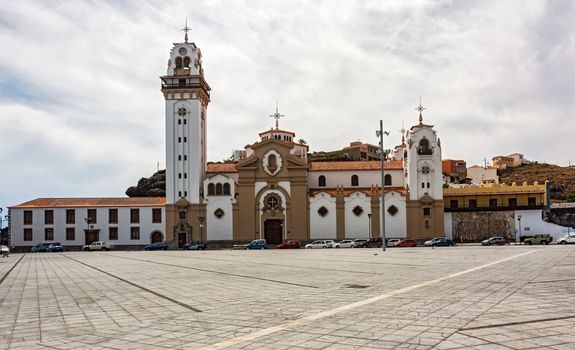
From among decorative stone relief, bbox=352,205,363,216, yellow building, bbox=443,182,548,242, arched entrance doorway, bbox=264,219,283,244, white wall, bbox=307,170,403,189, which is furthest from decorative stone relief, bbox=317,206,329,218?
yellow building, bbox=443,182,548,242

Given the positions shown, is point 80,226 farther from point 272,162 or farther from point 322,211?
point 322,211

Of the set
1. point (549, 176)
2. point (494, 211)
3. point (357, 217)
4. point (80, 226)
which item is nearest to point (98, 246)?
point (80, 226)

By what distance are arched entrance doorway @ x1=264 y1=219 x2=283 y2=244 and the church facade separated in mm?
122

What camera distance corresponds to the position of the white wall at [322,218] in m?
64.6

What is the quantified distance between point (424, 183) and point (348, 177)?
10058mm

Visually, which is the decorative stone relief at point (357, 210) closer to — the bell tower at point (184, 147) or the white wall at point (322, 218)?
the white wall at point (322, 218)

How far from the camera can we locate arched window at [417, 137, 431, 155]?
216ft

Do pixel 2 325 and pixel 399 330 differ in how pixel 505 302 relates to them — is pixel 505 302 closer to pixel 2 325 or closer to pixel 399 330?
pixel 399 330

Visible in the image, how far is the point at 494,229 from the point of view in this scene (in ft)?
216

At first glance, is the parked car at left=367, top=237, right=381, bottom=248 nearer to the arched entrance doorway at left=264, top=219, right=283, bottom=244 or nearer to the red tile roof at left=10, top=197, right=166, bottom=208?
the arched entrance doorway at left=264, top=219, right=283, bottom=244

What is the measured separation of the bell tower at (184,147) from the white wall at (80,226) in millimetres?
4586

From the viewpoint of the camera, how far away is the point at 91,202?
70.1m

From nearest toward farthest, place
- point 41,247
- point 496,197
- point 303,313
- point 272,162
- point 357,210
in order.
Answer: point 303,313 → point 357,210 → point 41,247 → point 272,162 → point 496,197

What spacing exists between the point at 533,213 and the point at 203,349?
2566 inches
